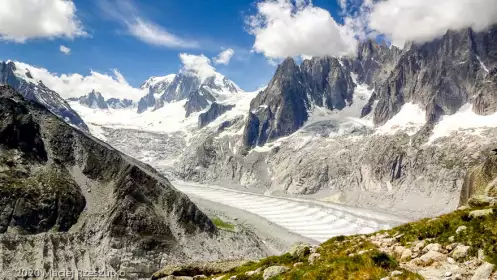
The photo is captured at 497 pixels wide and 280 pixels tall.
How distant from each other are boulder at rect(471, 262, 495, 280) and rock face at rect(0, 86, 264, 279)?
132714 mm

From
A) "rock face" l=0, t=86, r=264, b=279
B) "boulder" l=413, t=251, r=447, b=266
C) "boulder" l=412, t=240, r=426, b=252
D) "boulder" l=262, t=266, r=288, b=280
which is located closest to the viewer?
"boulder" l=413, t=251, r=447, b=266

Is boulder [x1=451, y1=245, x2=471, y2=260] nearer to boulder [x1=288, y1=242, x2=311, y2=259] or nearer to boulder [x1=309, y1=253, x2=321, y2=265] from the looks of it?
boulder [x1=309, y1=253, x2=321, y2=265]

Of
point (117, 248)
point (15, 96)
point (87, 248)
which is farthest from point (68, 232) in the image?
point (15, 96)

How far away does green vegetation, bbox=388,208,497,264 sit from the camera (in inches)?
774

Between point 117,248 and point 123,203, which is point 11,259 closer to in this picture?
point 117,248

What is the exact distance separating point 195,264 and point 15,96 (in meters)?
191

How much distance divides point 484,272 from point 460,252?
310 cm

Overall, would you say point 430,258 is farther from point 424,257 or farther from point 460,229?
point 460,229

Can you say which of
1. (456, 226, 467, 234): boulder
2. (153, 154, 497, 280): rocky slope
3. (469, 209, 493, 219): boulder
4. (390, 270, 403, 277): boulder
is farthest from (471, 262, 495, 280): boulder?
(469, 209, 493, 219): boulder

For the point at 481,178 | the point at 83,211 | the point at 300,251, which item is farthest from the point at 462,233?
the point at 83,211

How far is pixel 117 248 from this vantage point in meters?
146

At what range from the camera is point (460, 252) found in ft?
66.4

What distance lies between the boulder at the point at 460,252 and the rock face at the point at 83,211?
131m

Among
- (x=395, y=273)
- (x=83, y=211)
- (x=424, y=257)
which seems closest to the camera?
(x=395, y=273)
